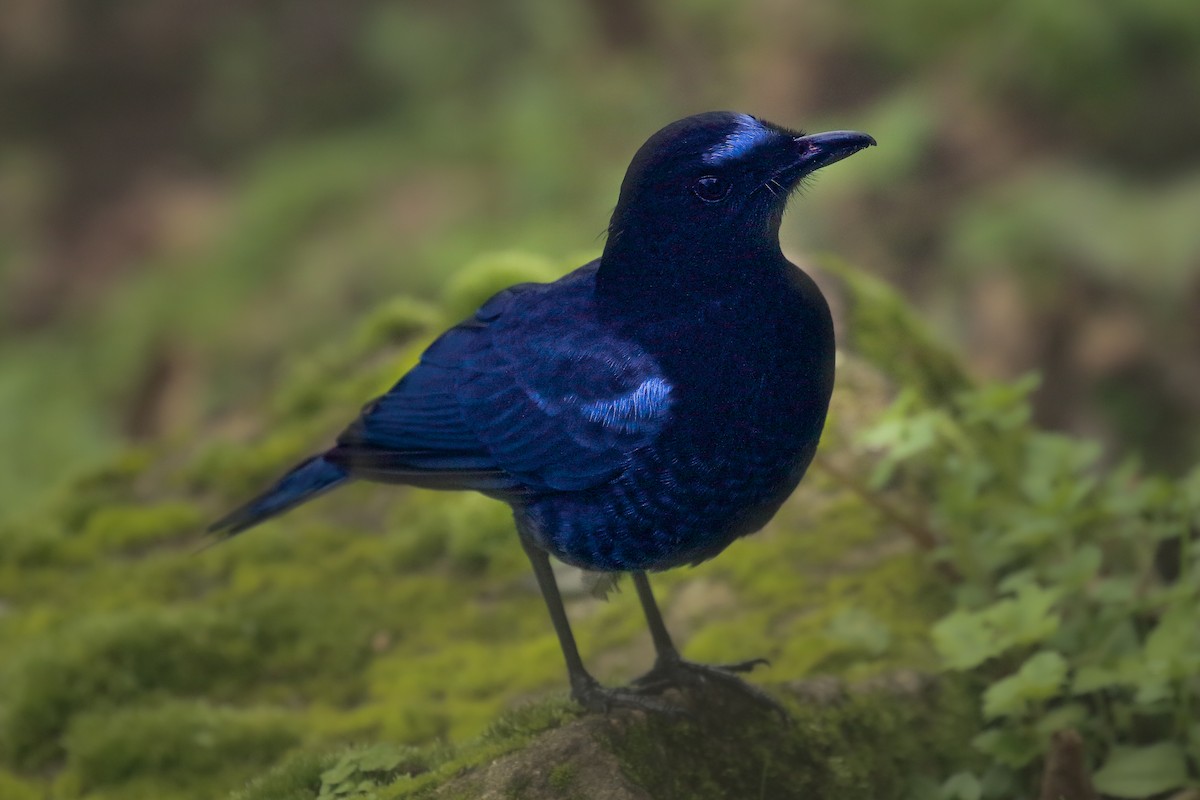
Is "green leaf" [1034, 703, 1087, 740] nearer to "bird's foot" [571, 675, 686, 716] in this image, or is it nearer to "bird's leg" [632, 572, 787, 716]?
"bird's leg" [632, 572, 787, 716]

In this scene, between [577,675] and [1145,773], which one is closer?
[577,675]

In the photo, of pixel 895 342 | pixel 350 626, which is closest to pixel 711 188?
pixel 350 626

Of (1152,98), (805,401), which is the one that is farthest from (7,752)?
(1152,98)

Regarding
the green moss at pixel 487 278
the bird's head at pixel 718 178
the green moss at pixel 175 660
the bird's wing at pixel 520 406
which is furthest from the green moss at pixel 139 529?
the bird's head at pixel 718 178

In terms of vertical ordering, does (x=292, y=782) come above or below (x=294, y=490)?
below

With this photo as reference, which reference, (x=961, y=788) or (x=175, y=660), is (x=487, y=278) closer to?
(x=175, y=660)

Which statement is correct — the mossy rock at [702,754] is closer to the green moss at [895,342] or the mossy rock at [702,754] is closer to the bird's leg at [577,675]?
the bird's leg at [577,675]
